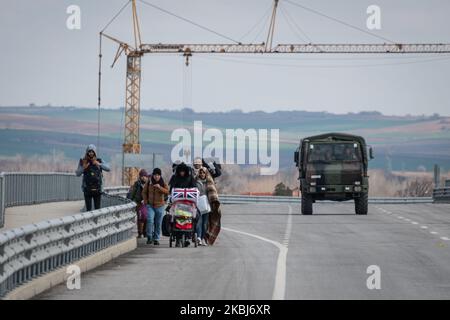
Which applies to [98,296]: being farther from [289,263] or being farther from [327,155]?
[327,155]

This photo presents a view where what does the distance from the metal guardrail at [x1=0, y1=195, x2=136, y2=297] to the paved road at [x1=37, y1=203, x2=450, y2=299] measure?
419mm

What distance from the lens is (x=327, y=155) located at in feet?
169

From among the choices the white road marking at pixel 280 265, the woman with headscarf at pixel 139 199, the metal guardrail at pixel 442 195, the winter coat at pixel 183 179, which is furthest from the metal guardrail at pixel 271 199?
the winter coat at pixel 183 179

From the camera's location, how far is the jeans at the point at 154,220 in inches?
1159

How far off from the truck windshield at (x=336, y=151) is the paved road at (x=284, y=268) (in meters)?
13.7

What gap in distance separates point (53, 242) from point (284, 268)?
444cm

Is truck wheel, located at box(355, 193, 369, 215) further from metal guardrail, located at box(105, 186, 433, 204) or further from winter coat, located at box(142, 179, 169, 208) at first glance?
winter coat, located at box(142, 179, 169, 208)

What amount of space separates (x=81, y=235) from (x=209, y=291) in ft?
14.3

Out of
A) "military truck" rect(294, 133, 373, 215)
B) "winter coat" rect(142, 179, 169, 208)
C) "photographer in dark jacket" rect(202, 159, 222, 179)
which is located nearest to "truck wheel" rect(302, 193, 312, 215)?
"military truck" rect(294, 133, 373, 215)

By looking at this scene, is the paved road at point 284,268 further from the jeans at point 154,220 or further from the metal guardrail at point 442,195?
the metal guardrail at point 442,195

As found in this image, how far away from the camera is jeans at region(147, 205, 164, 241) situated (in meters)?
29.4

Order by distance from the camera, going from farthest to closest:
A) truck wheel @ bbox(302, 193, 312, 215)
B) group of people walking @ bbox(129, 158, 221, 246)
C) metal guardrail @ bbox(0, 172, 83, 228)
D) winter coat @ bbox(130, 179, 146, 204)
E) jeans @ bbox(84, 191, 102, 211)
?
truck wheel @ bbox(302, 193, 312, 215)
metal guardrail @ bbox(0, 172, 83, 228)
winter coat @ bbox(130, 179, 146, 204)
jeans @ bbox(84, 191, 102, 211)
group of people walking @ bbox(129, 158, 221, 246)

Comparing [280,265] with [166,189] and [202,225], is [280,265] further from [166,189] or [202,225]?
[166,189]
